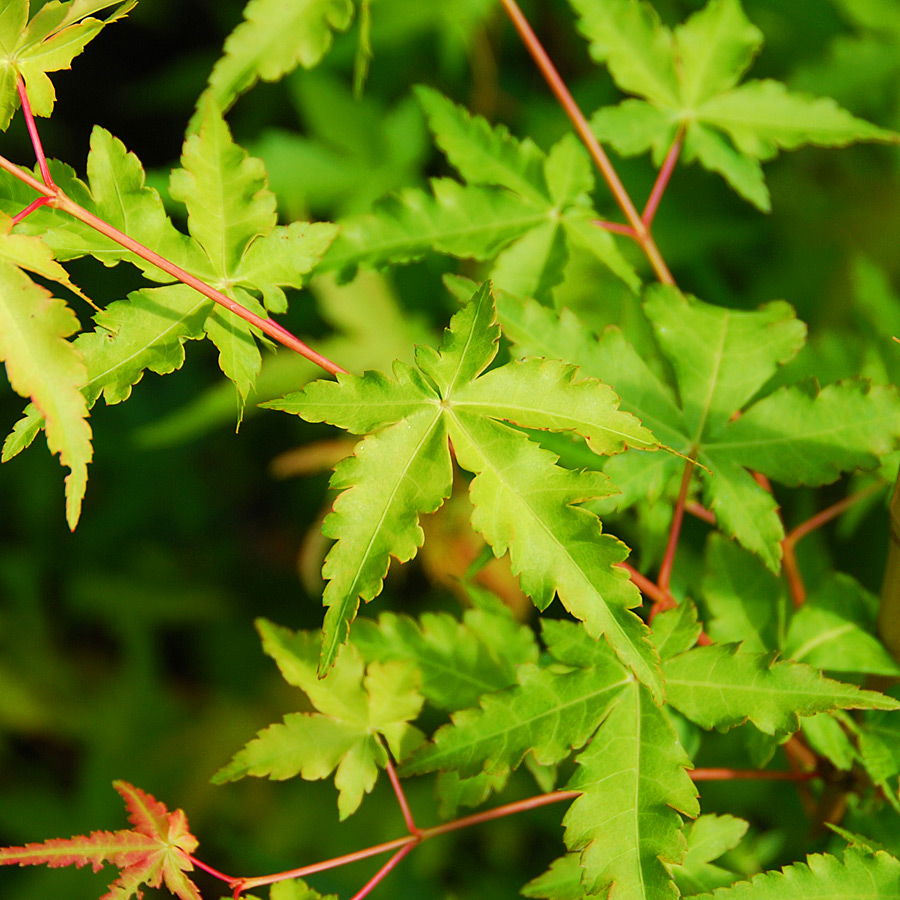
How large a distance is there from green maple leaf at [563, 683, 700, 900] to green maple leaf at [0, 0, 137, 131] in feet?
2.79

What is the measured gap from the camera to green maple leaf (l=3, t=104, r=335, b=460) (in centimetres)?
85

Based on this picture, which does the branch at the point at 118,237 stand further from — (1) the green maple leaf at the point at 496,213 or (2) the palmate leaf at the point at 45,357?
(1) the green maple leaf at the point at 496,213

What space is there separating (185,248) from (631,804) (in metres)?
0.73

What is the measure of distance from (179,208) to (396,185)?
0.54 m

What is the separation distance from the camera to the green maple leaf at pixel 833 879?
80cm

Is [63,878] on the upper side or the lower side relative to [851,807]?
lower

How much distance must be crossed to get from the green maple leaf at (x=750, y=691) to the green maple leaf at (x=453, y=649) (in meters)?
0.23

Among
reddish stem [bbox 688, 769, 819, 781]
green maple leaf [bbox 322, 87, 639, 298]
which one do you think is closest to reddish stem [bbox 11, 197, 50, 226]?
green maple leaf [bbox 322, 87, 639, 298]

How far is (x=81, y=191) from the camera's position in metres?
0.87

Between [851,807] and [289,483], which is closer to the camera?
[851,807]

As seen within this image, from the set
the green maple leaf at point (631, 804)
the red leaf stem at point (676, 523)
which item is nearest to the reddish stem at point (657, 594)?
the red leaf stem at point (676, 523)

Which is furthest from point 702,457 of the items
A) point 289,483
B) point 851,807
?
point 289,483

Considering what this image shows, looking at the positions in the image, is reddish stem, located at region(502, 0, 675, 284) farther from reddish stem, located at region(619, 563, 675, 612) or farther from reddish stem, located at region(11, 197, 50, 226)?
reddish stem, located at region(11, 197, 50, 226)

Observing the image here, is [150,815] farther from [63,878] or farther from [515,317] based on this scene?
[63,878]
